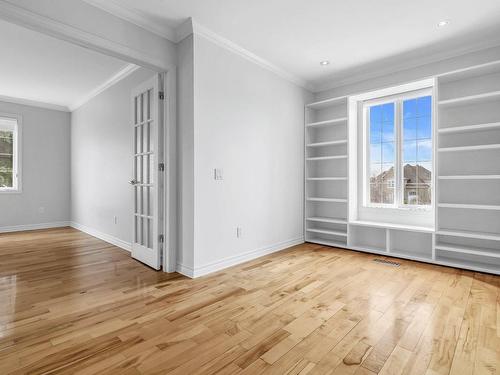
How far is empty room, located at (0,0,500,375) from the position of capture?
1.75 metres

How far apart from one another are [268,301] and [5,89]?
238 inches

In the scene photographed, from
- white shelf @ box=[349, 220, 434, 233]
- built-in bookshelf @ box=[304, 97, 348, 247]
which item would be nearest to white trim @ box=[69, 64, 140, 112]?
built-in bookshelf @ box=[304, 97, 348, 247]

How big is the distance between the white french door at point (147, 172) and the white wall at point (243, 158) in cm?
50

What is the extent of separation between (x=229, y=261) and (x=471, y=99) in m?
3.31

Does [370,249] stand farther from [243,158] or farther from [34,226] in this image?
[34,226]

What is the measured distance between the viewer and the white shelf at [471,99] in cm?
290

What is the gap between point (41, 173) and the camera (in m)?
5.86

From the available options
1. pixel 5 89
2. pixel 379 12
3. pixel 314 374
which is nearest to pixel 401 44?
pixel 379 12

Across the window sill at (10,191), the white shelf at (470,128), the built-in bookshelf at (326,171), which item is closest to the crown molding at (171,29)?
the built-in bookshelf at (326,171)

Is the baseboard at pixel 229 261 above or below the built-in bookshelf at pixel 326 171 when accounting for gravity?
below

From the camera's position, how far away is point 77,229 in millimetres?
5750

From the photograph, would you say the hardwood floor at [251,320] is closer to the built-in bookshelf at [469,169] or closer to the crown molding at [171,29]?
the built-in bookshelf at [469,169]

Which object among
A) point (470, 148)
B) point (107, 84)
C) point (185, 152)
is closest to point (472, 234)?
point (470, 148)

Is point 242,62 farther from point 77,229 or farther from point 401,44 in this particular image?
point 77,229
